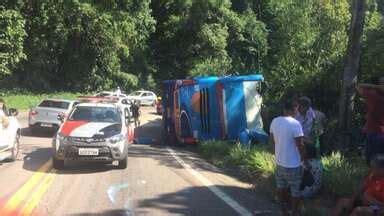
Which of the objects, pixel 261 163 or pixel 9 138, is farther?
pixel 9 138

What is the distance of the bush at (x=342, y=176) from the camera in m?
11.0

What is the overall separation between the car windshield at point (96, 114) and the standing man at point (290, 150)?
7.40 m

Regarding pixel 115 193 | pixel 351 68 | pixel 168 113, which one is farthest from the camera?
pixel 168 113

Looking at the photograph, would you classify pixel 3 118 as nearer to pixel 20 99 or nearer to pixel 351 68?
pixel 351 68

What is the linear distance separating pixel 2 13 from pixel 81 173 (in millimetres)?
24401

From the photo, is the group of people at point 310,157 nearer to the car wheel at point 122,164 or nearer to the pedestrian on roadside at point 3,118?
the car wheel at point 122,164

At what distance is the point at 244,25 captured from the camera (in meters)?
62.1

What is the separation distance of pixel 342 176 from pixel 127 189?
12.6ft

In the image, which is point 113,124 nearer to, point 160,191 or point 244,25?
point 160,191

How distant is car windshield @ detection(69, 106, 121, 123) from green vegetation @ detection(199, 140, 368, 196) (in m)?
2.92

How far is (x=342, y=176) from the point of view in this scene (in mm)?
11391

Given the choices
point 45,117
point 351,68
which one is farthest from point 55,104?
point 351,68

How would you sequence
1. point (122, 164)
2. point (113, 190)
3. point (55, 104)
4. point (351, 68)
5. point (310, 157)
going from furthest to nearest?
point (55, 104), point (122, 164), point (351, 68), point (113, 190), point (310, 157)

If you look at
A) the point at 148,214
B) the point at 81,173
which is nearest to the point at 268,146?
the point at 81,173
